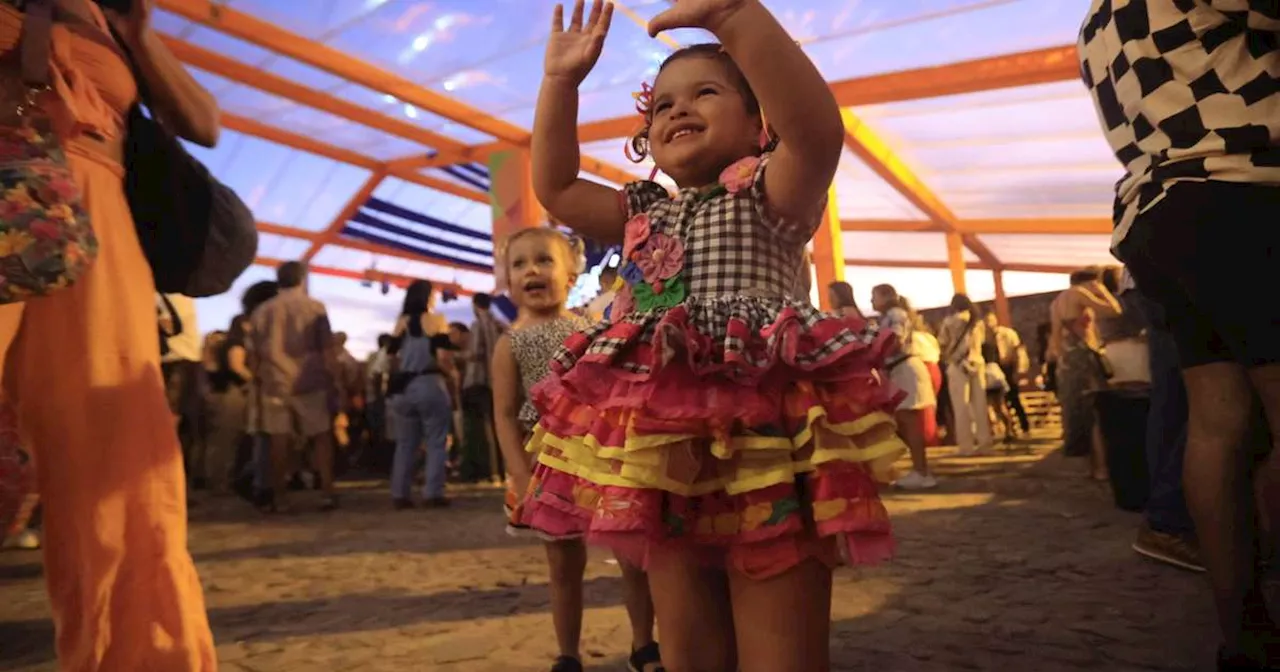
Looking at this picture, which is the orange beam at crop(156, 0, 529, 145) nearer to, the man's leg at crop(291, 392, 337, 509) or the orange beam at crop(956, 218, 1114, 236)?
the man's leg at crop(291, 392, 337, 509)

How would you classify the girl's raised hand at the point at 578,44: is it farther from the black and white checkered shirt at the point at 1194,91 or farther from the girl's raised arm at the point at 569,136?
the black and white checkered shirt at the point at 1194,91

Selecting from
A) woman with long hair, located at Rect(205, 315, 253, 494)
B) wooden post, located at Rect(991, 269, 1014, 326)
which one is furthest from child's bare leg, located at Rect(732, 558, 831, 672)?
wooden post, located at Rect(991, 269, 1014, 326)

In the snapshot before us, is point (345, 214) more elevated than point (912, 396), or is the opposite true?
point (345, 214)

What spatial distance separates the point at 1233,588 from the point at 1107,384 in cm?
328

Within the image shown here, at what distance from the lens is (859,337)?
1204mm

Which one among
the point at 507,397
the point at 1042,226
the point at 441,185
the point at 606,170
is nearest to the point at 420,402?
the point at 507,397

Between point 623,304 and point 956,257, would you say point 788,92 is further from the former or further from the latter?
point 956,257

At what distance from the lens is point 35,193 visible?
1256 millimetres

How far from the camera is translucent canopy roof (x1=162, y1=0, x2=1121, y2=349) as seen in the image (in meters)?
7.51

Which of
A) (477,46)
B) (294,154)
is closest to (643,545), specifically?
(477,46)

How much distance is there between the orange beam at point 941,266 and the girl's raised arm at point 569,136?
17.9 m

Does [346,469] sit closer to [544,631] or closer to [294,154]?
[294,154]

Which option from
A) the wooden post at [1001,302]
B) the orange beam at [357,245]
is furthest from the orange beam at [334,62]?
the wooden post at [1001,302]

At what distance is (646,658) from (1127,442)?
323 cm
